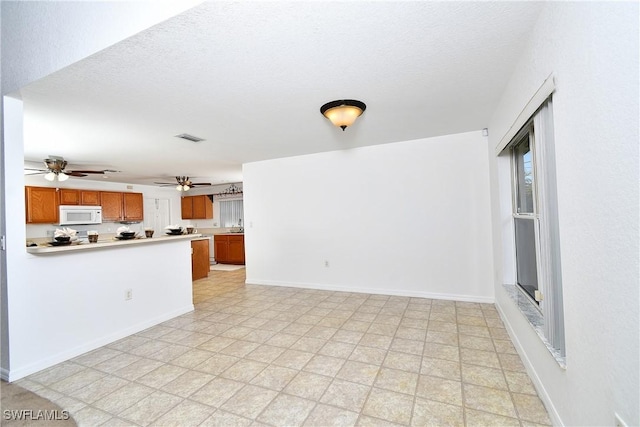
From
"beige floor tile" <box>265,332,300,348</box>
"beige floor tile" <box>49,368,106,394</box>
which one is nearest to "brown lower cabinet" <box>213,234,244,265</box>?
"beige floor tile" <box>265,332,300,348</box>

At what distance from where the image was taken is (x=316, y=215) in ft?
15.7

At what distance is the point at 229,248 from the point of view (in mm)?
7473

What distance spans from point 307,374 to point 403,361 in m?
0.81

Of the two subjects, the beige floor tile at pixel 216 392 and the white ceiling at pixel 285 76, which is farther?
the beige floor tile at pixel 216 392

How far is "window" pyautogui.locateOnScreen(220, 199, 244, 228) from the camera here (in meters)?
8.27

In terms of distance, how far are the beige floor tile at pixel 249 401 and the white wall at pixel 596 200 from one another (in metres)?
1.71

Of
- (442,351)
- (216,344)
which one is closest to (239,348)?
(216,344)

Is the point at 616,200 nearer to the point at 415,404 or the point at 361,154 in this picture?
the point at 415,404

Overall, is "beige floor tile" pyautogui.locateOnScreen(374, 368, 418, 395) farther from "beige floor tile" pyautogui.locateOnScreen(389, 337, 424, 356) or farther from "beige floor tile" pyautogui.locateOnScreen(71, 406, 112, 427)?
"beige floor tile" pyautogui.locateOnScreen(71, 406, 112, 427)

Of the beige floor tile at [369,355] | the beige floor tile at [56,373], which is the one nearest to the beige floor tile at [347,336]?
the beige floor tile at [369,355]

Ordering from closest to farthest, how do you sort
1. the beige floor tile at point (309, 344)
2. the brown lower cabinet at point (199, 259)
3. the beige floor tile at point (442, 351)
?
the beige floor tile at point (442, 351) < the beige floor tile at point (309, 344) < the brown lower cabinet at point (199, 259)

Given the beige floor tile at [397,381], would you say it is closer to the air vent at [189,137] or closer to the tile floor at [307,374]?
the tile floor at [307,374]

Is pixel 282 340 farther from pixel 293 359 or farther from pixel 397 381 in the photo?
pixel 397 381

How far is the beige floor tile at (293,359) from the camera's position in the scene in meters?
2.31
